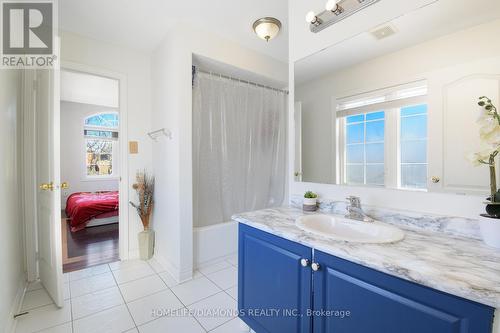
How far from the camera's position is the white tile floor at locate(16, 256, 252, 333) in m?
1.60

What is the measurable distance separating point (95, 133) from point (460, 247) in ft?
23.1

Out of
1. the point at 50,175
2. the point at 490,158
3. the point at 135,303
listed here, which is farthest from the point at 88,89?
the point at 490,158

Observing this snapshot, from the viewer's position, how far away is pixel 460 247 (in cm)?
92

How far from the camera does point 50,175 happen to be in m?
1.79

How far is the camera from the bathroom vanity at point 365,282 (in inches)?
26.6

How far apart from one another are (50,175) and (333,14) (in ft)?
7.94

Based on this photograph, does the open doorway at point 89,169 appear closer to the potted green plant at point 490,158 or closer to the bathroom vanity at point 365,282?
the bathroom vanity at point 365,282

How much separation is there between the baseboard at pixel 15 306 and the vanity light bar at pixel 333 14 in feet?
9.41

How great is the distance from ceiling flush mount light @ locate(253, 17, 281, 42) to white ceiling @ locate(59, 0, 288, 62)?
0.20 ft

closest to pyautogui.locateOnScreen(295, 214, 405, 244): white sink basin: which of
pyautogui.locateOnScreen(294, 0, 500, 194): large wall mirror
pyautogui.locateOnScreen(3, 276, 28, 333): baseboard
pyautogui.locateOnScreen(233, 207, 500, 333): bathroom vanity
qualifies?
pyautogui.locateOnScreen(233, 207, 500, 333): bathroom vanity

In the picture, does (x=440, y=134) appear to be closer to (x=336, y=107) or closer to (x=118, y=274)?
(x=336, y=107)

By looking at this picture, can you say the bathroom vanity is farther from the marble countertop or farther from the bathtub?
the bathtub

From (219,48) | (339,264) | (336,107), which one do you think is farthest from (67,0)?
(339,264)

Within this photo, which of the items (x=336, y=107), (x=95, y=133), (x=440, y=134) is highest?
(x=95, y=133)
